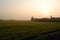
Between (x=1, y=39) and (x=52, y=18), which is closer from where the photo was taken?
(x=1, y=39)

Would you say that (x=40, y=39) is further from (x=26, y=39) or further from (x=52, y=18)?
(x=52, y=18)

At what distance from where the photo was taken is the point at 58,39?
17.5 metres

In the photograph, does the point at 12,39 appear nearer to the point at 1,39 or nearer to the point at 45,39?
the point at 1,39

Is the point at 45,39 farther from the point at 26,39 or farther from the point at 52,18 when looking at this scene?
the point at 52,18

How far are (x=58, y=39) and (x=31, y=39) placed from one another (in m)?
3.11

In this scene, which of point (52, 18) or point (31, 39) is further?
point (52, 18)

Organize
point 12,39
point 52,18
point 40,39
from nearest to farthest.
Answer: point 12,39
point 40,39
point 52,18

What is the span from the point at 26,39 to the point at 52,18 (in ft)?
259

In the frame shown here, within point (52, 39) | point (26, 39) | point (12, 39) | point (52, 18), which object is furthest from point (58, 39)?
point (52, 18)

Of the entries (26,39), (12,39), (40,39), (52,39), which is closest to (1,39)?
(12,39)

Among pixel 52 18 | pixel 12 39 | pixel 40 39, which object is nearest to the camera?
pixel 12 39

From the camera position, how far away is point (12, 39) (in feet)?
51.9

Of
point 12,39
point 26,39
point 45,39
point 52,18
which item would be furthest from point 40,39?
point 52,18

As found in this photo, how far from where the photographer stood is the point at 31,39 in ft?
55.1
